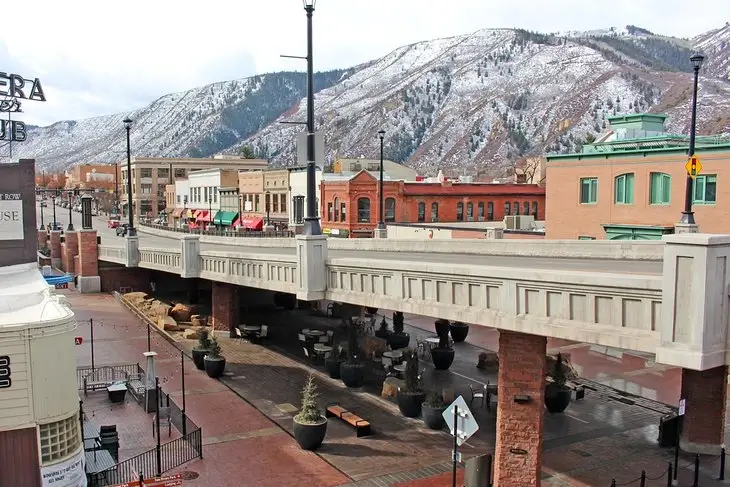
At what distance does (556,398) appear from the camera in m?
20.8

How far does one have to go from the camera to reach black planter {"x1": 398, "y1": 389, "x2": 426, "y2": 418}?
2022cm

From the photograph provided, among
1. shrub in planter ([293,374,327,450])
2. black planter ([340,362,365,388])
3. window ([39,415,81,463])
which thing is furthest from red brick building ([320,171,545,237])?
window ([39,415,81,463])

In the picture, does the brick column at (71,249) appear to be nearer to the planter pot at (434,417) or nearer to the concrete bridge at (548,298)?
the concrete bridge at (548,298)

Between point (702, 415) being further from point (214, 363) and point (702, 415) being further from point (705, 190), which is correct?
point (705, 190)

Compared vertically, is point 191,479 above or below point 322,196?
below

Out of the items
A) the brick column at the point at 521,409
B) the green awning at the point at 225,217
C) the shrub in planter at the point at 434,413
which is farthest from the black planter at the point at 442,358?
the green awning at the point at 225,217

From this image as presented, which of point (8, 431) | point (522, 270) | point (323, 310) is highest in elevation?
point (522, 270)

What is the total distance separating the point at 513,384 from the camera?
47.2 feet

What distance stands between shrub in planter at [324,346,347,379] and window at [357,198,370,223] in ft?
110

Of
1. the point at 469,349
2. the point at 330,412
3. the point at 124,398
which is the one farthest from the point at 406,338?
the point at 124,398

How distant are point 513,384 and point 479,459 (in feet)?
6.12

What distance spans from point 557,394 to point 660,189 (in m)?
19.7

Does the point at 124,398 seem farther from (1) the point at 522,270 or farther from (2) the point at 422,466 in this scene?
(1) the point at 522,270

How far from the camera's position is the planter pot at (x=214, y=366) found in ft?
79.7
